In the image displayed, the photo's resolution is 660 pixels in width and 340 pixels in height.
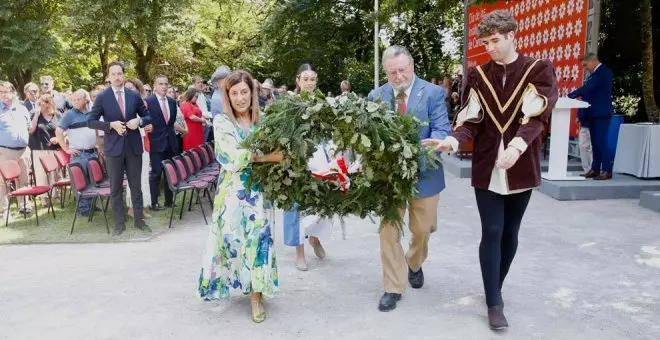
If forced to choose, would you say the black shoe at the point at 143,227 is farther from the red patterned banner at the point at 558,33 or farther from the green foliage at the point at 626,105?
the green foliage at the point at 626,105

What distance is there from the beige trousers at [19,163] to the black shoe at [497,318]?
A: 6.68 meters

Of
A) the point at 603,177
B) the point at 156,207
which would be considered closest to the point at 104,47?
the point at 156,207

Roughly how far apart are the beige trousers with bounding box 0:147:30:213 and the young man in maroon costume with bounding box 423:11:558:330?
657 cm

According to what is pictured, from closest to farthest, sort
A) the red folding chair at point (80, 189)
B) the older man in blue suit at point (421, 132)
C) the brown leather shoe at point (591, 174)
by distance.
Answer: the older man in blue suit at point (421, 132)
the red folding chair at point (80, 189)
the brown leather shoe at point (591, 174)

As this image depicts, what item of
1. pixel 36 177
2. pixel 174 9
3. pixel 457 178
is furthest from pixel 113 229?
pixel 174 9

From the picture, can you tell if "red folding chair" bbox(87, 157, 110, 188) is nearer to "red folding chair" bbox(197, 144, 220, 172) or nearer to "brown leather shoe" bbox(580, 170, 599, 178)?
"red folding chair" bbox(197, 144, 220, 172)

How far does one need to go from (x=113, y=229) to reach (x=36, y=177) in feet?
7.95

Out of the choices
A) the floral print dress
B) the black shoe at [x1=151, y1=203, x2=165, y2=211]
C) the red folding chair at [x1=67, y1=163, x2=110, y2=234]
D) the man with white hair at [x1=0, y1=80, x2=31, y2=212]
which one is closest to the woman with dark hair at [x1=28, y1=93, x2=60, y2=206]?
the man with white hair at [x1=0, y1=80, x2=31, y2=212]

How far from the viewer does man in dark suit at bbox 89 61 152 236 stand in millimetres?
6344

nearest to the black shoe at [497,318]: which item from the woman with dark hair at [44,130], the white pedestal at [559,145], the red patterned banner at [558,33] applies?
the white pedestal at [559,145]

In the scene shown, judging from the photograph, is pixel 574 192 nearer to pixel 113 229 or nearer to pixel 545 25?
pixel 545 25

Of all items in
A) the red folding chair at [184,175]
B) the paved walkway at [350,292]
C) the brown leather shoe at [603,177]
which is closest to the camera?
the paved walkway at [350,292]

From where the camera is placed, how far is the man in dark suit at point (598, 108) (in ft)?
27.1

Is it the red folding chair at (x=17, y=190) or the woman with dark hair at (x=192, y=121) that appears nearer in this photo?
the red folding chair at (x=17, y=190)
